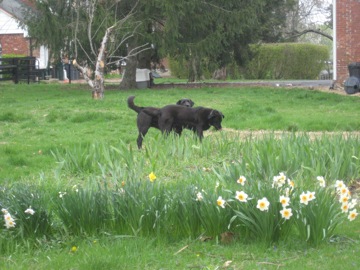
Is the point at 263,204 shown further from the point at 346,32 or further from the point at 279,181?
the point at 346,32

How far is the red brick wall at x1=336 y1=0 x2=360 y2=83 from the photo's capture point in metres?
26.9

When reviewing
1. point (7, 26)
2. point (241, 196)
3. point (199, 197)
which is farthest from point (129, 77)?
point (241, 196)

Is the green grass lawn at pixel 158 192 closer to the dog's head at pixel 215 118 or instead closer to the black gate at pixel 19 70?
the dog's head at pixel 215 118

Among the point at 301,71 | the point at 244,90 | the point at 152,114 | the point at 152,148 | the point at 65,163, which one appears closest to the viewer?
the point at 65,163

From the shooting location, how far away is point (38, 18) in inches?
1215

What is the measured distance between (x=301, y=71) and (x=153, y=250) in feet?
146

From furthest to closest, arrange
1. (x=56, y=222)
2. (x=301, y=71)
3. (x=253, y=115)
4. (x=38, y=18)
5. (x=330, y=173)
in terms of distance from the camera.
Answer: (x=301, y=71) < (x=38, y=18) < (x=253, y=115) < (x=330, y=173) < (x=56, y=222)

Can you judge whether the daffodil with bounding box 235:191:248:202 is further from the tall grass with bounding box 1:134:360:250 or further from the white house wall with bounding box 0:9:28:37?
the white house wall with bounding box 0:9:28:37

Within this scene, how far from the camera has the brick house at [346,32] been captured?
1058 inches

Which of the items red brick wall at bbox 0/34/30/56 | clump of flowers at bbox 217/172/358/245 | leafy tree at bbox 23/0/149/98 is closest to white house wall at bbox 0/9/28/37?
red brick wall at bbox 0/34/30/56

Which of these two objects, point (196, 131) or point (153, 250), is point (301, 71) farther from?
point (153, 250)

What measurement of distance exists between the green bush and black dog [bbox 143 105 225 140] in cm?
3660

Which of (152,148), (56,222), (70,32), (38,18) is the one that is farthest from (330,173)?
(38,18)

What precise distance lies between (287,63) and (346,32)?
71.0 feet
